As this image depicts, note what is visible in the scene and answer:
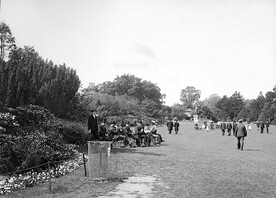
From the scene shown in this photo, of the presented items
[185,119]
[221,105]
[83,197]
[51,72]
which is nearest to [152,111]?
[185,119]

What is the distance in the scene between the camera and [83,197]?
7.25 metres

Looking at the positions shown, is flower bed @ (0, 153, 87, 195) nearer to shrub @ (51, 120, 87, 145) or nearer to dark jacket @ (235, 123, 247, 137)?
shrub @ (51, 120, 87, 145)

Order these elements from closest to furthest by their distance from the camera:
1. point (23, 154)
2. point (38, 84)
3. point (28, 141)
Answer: point (23, 154) → point (28, 141) → point (38, 84)

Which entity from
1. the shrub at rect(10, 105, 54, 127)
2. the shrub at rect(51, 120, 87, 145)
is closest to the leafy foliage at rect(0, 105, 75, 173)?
the shrub at rect(10, 105, 54, 127)

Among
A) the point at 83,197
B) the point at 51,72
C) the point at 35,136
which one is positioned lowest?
the point at 83,197

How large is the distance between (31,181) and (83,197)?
Result: 2044mm

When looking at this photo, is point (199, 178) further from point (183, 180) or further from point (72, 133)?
point (72, 133)

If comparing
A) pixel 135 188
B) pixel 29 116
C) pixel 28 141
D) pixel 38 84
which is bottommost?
pixel 135 188

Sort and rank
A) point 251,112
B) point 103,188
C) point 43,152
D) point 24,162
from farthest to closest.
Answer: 1. point 251,112
2. point 43,152
3. point 24,162
4. point 103,188

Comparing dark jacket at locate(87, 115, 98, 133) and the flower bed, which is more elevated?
dark jacket at locate(87, 115, 98, 133)

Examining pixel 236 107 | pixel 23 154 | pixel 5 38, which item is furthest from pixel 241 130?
pixel 236 107

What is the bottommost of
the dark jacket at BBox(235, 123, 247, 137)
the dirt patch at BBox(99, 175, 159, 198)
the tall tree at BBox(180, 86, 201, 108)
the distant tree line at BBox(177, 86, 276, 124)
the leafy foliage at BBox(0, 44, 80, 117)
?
the dirt patch at BBox(99, 175, 159, 198)

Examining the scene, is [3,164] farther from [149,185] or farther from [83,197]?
[149,185]

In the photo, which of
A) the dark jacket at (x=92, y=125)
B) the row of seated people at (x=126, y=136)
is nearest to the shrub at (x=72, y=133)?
the row of seated people at (x=126, y=136)
